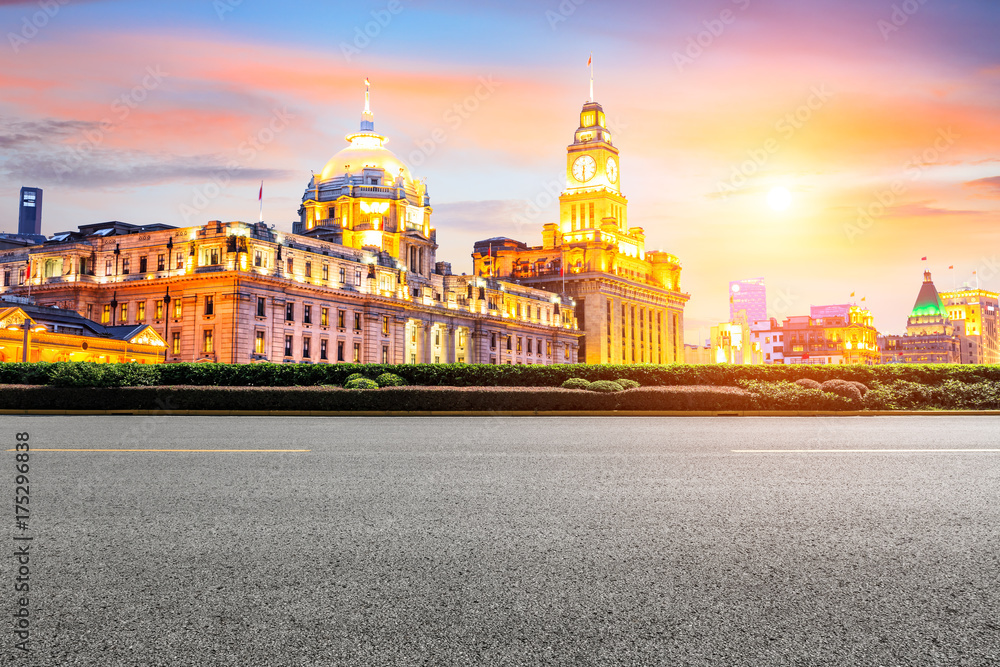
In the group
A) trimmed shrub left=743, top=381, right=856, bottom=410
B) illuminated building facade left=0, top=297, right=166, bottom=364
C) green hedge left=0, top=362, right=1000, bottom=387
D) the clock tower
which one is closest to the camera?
trimmed shrub left=743, top=381, right=856, bottom=410

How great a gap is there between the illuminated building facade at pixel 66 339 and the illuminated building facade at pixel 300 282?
434 inches

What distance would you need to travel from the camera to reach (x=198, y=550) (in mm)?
5570

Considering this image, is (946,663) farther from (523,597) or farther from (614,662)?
(523,597)

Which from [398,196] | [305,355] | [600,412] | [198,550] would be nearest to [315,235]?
[398,196]

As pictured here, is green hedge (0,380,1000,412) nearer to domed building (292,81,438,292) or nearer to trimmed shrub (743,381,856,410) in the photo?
trimmed shrub (743,381,856,410)

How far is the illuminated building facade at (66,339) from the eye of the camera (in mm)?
46406

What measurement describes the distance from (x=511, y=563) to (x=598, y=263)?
426 feet

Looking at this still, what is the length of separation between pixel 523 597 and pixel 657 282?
153136mm

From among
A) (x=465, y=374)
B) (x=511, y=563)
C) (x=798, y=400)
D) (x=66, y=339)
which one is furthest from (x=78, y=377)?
(x=66, y=339)

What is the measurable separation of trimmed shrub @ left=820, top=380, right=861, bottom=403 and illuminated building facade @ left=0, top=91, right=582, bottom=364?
178 feet

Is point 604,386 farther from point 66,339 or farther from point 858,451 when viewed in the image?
point 66,339

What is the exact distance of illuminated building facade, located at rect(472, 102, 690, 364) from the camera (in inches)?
5212

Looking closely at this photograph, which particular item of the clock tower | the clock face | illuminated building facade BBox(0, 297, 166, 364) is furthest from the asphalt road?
the clock face

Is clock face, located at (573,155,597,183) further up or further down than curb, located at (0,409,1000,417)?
further up
